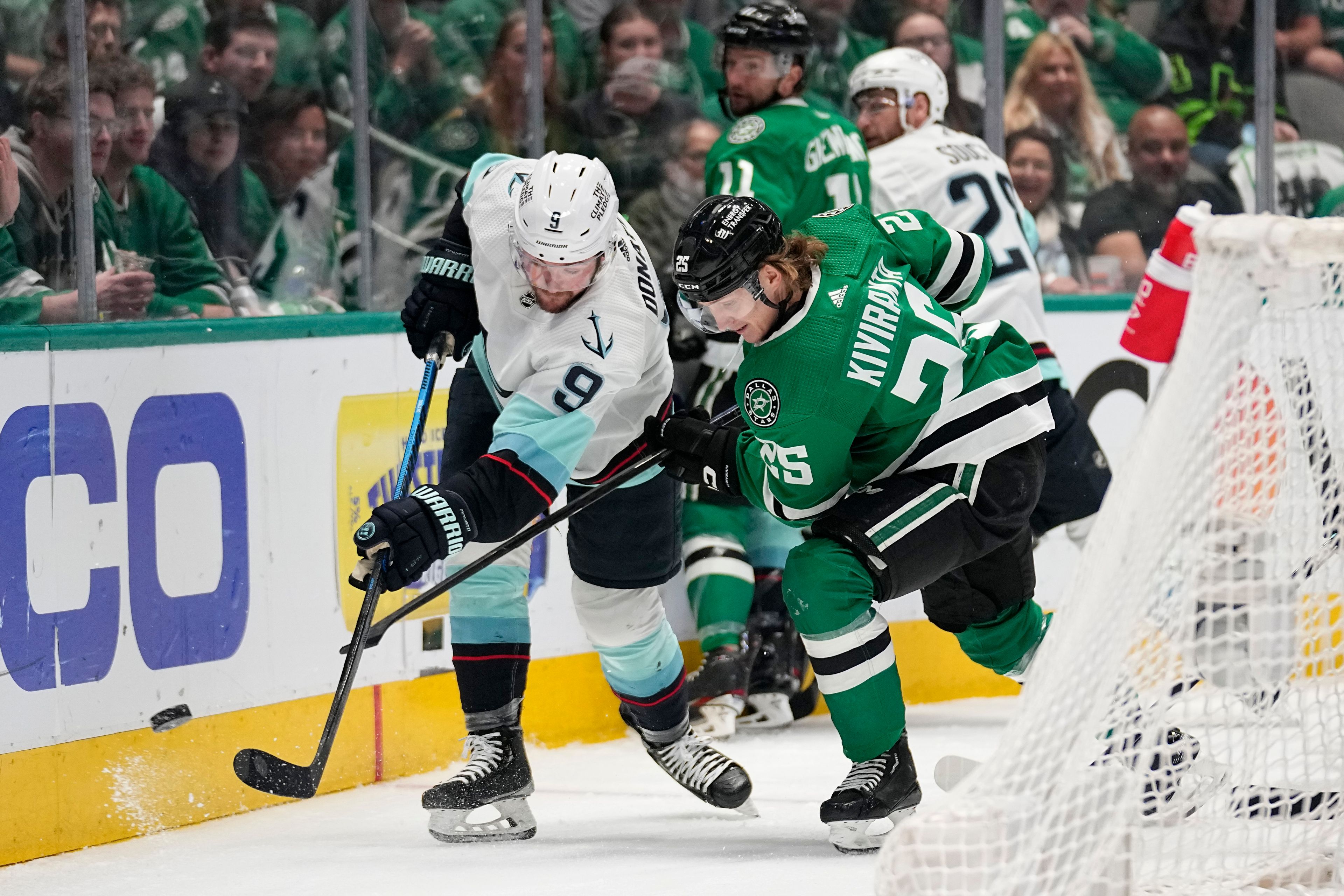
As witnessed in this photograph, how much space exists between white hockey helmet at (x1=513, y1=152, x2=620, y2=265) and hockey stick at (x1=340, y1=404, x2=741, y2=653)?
1.34 feet

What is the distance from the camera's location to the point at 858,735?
296 centimetres

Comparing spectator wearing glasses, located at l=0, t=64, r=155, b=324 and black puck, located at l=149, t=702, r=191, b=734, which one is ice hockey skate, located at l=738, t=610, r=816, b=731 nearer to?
black puck, located at l=149, t=702, r=191, b=734

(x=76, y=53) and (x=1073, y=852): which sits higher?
(x=76, y=53)

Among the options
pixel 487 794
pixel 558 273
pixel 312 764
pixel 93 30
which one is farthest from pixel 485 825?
pixel 93 30

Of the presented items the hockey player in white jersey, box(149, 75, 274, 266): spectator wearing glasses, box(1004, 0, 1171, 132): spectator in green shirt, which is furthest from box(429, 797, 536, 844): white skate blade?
box(1004, 0, 1171, 132): spectator in green shirt

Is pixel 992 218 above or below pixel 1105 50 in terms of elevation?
below

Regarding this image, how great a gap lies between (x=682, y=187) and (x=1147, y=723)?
261 centimetres

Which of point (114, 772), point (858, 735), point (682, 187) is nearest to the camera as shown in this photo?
point (858, 735)

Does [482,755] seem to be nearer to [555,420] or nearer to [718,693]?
[555,420]

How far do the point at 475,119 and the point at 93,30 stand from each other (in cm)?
105

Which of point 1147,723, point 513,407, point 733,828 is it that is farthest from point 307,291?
point 1147,723

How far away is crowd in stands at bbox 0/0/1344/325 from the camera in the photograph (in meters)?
3.43

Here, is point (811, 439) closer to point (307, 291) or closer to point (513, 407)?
point (513, 407)

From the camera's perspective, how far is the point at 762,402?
9.27ft
